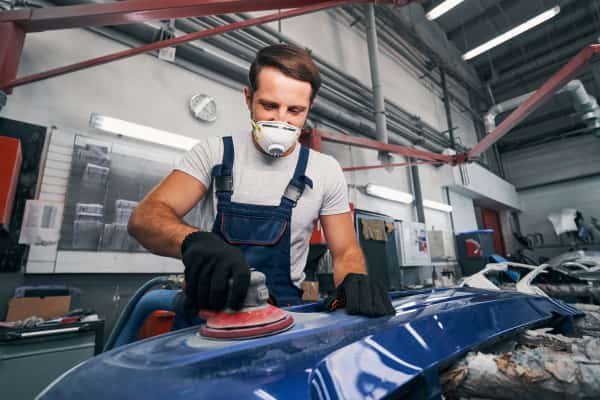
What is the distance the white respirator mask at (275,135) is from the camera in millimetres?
880

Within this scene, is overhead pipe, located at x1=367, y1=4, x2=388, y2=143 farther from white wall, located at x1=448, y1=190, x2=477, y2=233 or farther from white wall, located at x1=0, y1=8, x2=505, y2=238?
white wall, located at x1=448, y1=190, x2=477, y2=233

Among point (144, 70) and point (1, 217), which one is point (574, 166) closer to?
point (144, 70)

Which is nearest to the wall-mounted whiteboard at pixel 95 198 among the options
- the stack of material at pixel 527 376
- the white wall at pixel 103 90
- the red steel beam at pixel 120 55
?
the white wall at pixel 103 90

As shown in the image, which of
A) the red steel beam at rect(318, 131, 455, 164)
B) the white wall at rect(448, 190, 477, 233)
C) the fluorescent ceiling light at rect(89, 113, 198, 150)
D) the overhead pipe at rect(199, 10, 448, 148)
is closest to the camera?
the fluorescent ceiling light at rect(89, 113, 198, 150)

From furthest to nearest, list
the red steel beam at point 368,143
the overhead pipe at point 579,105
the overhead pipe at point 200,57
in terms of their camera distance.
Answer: the overhead pipe at point 579,105
the red steel beam at point 368,143
the overhead pipe at point 200,57

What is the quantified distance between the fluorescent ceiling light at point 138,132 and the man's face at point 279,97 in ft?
4.72

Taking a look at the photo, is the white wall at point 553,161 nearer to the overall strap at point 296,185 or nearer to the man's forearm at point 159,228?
the overall strap at point 296,185

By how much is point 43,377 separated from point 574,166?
1036cm

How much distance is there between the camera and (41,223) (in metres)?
1.68

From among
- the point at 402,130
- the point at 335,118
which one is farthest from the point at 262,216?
the point at 402,130

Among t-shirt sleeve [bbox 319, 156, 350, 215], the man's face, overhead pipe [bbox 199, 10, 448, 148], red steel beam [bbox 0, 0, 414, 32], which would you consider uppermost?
overhead pipe [bbox 199, 10, 448, 148]

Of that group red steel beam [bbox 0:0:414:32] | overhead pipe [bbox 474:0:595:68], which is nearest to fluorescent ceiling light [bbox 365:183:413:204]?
red steel beam [bbox 0:0:414:32]

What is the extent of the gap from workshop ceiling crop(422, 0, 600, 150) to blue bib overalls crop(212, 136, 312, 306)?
5.93 metres

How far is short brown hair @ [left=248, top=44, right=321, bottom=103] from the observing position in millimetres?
906
